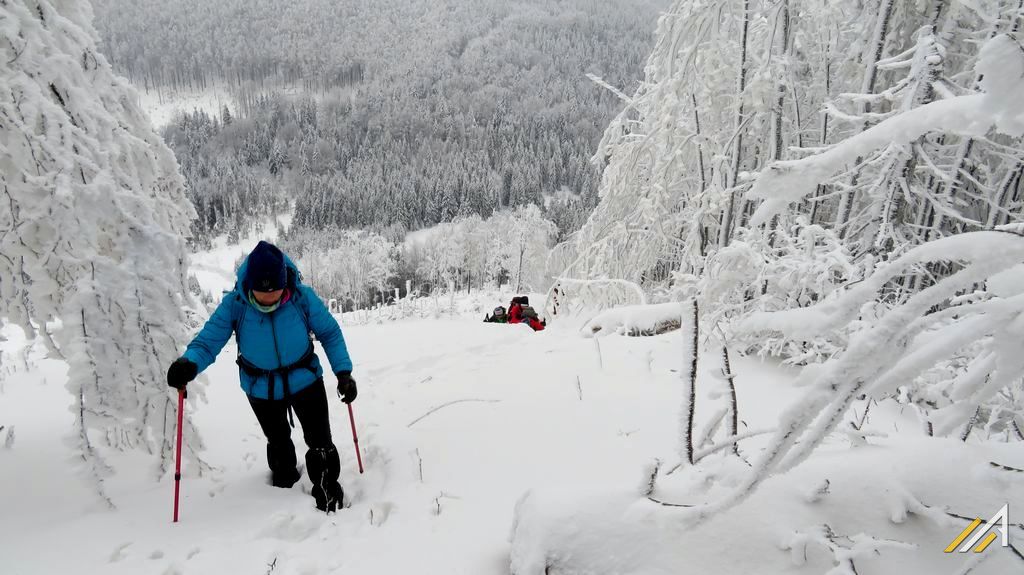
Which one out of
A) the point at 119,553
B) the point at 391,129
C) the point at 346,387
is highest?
the point at 391,129

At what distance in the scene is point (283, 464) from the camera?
11.3ft

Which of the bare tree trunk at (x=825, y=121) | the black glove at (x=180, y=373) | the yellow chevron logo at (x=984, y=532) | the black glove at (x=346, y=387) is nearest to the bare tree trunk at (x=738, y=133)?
the bare tree trunk at (x=825, y=121)

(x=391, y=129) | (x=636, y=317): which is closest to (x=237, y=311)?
(x=636, y=317)

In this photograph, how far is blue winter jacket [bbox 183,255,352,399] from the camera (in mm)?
3176

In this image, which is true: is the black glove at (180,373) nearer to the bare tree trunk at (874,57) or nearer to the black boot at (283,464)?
the black boot at (283,464)

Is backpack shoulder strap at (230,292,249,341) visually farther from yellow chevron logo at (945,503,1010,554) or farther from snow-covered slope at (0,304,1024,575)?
yellow chevron logo at (945,503,1010,554)

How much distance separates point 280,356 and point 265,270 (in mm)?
656

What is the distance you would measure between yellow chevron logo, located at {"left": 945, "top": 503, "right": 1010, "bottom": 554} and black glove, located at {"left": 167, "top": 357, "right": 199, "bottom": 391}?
363cm

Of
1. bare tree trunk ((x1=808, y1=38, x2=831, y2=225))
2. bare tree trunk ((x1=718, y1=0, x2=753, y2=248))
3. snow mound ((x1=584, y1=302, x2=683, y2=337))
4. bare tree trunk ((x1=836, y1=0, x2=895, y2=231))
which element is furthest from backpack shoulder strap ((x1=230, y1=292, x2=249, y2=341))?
bare tree trunk ((x1=808, y1=38, x2=831, y2=225))

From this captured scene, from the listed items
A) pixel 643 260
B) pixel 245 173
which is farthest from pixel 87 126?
pixel 245 173

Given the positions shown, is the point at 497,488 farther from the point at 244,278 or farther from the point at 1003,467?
the point at 1003,467

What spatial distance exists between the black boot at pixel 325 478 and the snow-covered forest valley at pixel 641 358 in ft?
0.15

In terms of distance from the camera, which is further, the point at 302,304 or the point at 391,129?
the point at 391,129

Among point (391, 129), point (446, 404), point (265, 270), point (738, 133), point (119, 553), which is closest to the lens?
point (119, 553)
